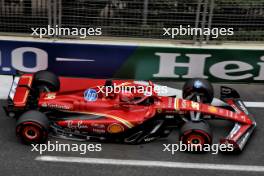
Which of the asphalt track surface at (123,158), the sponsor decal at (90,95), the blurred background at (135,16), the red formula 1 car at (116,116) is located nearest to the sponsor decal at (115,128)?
the red formula 1 car at (116,116)

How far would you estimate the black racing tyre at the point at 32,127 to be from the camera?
20.1 ft

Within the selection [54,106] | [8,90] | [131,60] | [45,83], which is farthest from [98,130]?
[8,90]

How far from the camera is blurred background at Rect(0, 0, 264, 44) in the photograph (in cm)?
832

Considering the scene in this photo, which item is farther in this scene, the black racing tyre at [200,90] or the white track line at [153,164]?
the black racing tyre at [200,90]

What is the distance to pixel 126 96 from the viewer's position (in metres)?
6.55

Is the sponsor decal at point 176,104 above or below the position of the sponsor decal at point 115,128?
above

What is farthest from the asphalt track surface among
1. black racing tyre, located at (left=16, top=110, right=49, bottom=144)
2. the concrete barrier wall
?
the concrete barrier wall

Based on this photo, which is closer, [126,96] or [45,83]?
[126,96]

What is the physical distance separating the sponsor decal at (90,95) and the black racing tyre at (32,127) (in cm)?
68

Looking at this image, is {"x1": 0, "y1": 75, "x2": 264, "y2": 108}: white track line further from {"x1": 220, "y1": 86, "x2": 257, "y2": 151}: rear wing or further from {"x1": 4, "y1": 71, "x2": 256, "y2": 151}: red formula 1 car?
{"x1": 4, "y1": 71, "x2": 256, "y2": 151}: red formula 1 car

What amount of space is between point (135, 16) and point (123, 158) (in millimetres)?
3203

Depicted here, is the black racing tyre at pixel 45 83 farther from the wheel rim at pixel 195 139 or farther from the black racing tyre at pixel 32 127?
the wheel rim at pixel 195 139

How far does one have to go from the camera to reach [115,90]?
670 cm

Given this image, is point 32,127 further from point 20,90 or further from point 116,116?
point 116,116
